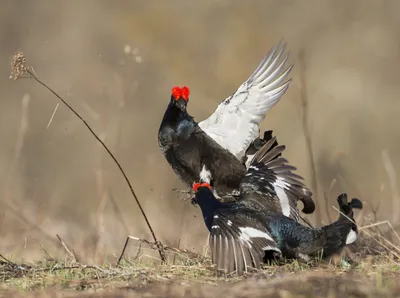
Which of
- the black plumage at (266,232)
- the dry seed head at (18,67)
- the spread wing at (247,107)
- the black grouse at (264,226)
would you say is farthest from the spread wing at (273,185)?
the dry seed head at (18,67)

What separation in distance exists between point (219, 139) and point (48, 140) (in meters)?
8.10

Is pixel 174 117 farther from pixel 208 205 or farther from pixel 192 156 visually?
pixel 208 205

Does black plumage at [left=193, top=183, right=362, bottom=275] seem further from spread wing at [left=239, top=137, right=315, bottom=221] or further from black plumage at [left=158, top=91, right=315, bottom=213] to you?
black plumage at [left=158, top=91, right=315, bottom=213]

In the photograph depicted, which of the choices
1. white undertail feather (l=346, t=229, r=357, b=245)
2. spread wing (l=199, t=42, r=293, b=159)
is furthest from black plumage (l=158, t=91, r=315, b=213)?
white undertail feather (l=346, t=229, r=357, b=245)

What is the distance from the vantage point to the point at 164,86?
643 inches

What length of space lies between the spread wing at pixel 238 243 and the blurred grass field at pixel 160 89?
4.66 meters

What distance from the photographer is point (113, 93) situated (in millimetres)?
14227

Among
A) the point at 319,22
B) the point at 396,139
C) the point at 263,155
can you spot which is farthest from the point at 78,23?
the point at 263,155

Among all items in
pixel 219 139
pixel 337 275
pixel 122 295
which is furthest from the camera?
pixel 219 139

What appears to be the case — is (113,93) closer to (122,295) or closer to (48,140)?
(48,140)

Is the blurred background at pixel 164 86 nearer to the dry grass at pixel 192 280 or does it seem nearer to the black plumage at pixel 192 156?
the black plumage at pixel 192 156

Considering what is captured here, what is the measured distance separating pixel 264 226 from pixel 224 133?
2.09 metres

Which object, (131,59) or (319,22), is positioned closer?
(131,59)

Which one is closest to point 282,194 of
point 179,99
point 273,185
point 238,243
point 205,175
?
point 273,185
